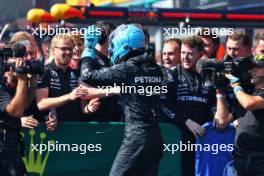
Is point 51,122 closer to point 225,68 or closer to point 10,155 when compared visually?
point 10,155

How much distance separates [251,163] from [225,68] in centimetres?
90

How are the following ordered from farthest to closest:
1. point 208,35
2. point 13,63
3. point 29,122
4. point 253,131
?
point 208,35
point 29,122
point 253,131
point 13,63

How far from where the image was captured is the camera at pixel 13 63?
524 cm

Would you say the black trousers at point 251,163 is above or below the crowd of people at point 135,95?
below

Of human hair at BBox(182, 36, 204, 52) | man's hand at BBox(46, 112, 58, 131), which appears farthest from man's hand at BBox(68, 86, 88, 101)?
human hair at BBox(182, 36, 204, 52)

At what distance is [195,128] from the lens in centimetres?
635

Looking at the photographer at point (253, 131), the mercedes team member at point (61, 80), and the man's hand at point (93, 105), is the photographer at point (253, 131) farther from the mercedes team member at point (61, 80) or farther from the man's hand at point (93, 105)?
the mercedes team member at point (61, 80)

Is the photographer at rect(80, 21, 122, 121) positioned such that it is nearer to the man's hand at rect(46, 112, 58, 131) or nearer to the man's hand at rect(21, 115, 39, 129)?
the man's hand at rect(46, 112, 58, 131)

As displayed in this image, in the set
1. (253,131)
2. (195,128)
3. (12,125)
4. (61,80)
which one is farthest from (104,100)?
(253,131)

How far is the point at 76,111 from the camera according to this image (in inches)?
252

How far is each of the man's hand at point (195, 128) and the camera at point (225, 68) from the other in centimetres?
50

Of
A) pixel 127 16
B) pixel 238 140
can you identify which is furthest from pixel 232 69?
pixel 127 16

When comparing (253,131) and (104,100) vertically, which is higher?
(104,100)

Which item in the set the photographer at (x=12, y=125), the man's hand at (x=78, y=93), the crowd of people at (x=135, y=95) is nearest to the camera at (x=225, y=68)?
the crowd of people at (x=135, y=95)
